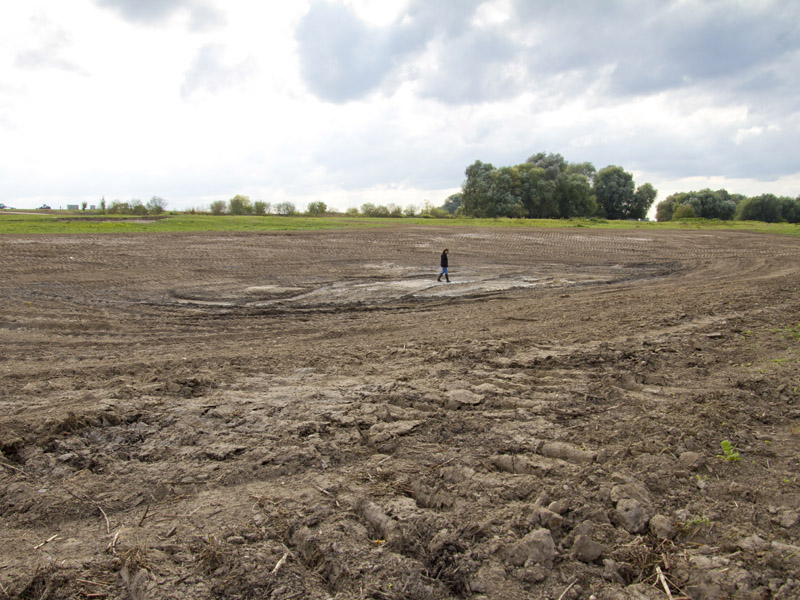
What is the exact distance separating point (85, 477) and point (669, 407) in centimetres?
544

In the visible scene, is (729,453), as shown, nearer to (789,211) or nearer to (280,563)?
(280,563)

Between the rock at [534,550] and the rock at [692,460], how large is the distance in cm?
151

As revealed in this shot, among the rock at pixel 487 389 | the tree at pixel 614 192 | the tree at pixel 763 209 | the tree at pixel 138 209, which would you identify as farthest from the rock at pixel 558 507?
the tree at pixel 763 209

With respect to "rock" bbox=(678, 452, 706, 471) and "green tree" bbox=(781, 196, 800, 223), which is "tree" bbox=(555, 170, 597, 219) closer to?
"green tree" bbox=(781, 196, 800, 223)

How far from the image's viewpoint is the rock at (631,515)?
3.23m

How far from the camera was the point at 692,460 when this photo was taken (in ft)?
12.8

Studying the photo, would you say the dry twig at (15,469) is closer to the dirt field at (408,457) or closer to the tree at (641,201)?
the dirt field at (408,457)

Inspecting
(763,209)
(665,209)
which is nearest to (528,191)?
(665,209)

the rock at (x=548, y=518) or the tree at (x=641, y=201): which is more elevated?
the tree at (x=641, y=201)

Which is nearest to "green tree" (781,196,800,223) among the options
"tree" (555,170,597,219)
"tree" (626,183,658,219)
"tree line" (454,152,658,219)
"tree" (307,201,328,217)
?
"tree" (626,183,658,219)

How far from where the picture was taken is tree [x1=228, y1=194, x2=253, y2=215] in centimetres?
5878

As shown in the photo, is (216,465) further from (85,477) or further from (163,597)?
(163,597)

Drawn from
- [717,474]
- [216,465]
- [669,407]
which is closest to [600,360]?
[669,407]

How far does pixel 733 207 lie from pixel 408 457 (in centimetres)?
7957
